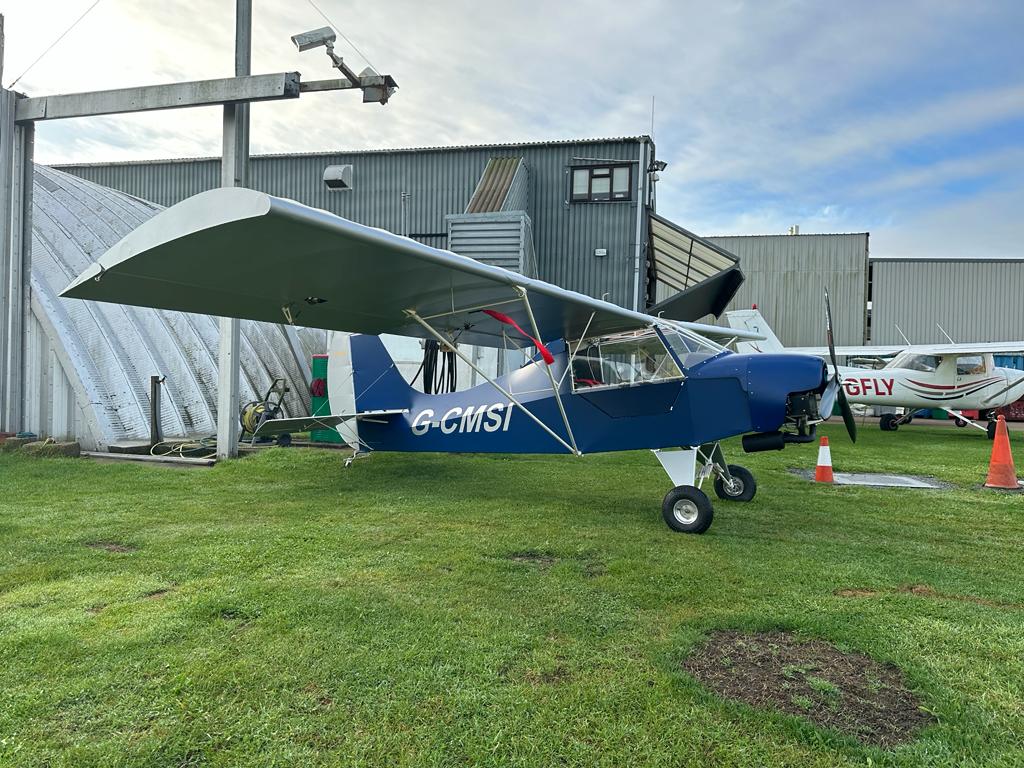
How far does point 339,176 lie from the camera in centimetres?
1864

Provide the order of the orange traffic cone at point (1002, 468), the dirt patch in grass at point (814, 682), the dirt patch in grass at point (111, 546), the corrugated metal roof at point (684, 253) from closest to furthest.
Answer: the dirt patch in grass at point (814, 682)
the dirt patch in grass at point (111, 546)
the orange traffic cone at point (1002, 468)
the corrugated metal roof at point (684, 253)

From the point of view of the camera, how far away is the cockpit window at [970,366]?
16.6m

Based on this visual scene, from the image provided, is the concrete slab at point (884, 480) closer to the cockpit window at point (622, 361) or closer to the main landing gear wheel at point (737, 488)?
the main landing gear wheel at point (737, 488)

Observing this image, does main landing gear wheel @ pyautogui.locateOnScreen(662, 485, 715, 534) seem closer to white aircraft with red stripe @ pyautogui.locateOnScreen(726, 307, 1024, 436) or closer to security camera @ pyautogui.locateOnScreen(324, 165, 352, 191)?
white aircraft with red stripe @ pyautogui.locateOnScreen(726, 307, 1024, 436)

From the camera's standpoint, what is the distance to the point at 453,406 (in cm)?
805

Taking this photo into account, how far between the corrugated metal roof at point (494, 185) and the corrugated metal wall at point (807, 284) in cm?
1558

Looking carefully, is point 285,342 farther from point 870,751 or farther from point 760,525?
point 870,751

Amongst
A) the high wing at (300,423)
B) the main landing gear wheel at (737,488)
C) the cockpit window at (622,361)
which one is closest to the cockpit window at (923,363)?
the main landing gear wheel at (737,488)

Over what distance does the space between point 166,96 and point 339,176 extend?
9.68 metres

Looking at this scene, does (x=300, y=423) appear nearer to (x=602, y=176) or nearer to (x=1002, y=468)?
(x=1002, y=468)

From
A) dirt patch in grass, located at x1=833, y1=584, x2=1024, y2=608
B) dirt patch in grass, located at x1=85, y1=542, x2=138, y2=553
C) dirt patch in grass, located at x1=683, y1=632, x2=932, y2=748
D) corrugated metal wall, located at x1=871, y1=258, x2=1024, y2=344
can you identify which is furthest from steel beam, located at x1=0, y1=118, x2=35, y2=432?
corrugated metal wall, located at x1=871, y1=258, x2=1024, y2=344

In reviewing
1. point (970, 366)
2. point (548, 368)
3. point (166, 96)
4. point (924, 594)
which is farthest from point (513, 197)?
point (924, 594)

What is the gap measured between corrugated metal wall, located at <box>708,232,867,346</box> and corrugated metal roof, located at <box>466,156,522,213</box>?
15.6m

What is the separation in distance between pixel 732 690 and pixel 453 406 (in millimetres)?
5753
